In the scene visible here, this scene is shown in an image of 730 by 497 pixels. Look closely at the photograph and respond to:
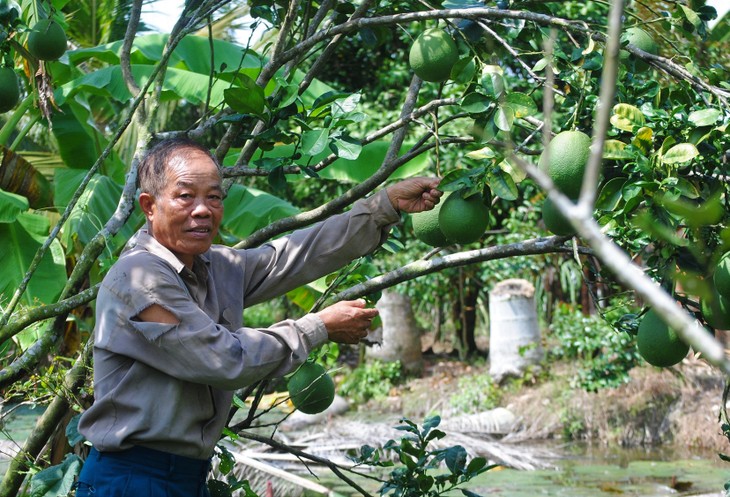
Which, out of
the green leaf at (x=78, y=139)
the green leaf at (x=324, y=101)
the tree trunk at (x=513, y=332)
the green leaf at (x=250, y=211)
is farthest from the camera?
the tree trunk at (x=513, y=332)

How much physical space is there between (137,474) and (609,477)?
5743 mm

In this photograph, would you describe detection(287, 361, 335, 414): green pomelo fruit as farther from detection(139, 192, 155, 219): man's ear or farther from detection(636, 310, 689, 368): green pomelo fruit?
detection(636, 310, 689, 368): green pomelo fruit

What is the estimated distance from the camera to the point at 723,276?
1.55 meters

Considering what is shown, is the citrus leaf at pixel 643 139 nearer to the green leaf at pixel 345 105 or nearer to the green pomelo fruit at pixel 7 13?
the green leaf at pixel 345 105

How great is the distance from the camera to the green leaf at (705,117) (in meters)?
1.67

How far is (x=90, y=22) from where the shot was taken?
26.9 feet

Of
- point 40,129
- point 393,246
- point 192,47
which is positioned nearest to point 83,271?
point 393,246

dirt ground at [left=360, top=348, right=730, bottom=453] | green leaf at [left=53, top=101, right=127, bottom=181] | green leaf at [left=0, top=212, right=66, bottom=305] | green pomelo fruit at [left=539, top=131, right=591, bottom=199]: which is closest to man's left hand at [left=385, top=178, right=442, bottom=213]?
green pomelo fruit at [left=539, top=131, right=591, bottom=199]

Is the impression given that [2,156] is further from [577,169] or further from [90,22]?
[577,169]

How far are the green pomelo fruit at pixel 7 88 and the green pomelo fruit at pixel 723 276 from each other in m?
1.95

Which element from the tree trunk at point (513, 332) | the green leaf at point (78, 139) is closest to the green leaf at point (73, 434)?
the green leaf at point (78, 139)

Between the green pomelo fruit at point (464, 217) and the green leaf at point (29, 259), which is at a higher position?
the green pomelo fruit at point (464, 217)

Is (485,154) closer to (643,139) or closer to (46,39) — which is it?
(643,139)

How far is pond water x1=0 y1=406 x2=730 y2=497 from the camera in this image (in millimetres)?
6309
